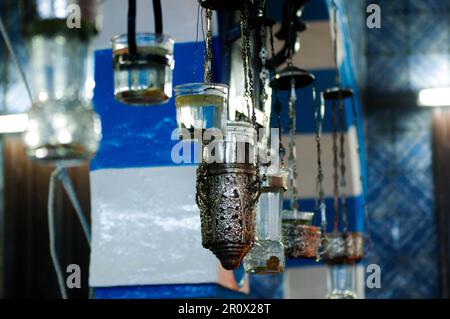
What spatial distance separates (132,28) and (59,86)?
0.72ft

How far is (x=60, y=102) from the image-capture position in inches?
48.4

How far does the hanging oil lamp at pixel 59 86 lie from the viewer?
1.21 meters

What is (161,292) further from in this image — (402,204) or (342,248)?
(402,204)

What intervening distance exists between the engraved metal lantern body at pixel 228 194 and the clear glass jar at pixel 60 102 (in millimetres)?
639

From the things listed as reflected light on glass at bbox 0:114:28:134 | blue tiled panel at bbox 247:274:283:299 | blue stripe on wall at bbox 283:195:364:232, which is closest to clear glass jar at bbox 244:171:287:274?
blue stripe on wall at bbox 283:195:364:232

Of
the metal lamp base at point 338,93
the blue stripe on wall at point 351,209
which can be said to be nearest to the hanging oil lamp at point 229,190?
the metal lamp base at point 338,93

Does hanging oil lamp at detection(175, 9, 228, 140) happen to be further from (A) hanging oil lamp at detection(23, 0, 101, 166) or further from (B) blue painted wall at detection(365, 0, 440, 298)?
(B) blue painted wall at detection(365, 0, 440, 298)

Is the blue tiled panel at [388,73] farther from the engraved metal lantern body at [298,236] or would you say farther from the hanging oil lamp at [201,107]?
the hanging oil lamp at [201,107]

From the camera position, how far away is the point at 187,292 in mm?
3018

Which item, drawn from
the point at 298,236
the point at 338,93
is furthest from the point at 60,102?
the point at 338,93

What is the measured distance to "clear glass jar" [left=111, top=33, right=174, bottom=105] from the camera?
1.45m

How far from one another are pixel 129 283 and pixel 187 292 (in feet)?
0.65

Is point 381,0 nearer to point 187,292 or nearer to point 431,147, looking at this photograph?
point 431,147

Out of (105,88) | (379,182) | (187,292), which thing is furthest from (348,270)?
(379,182)
